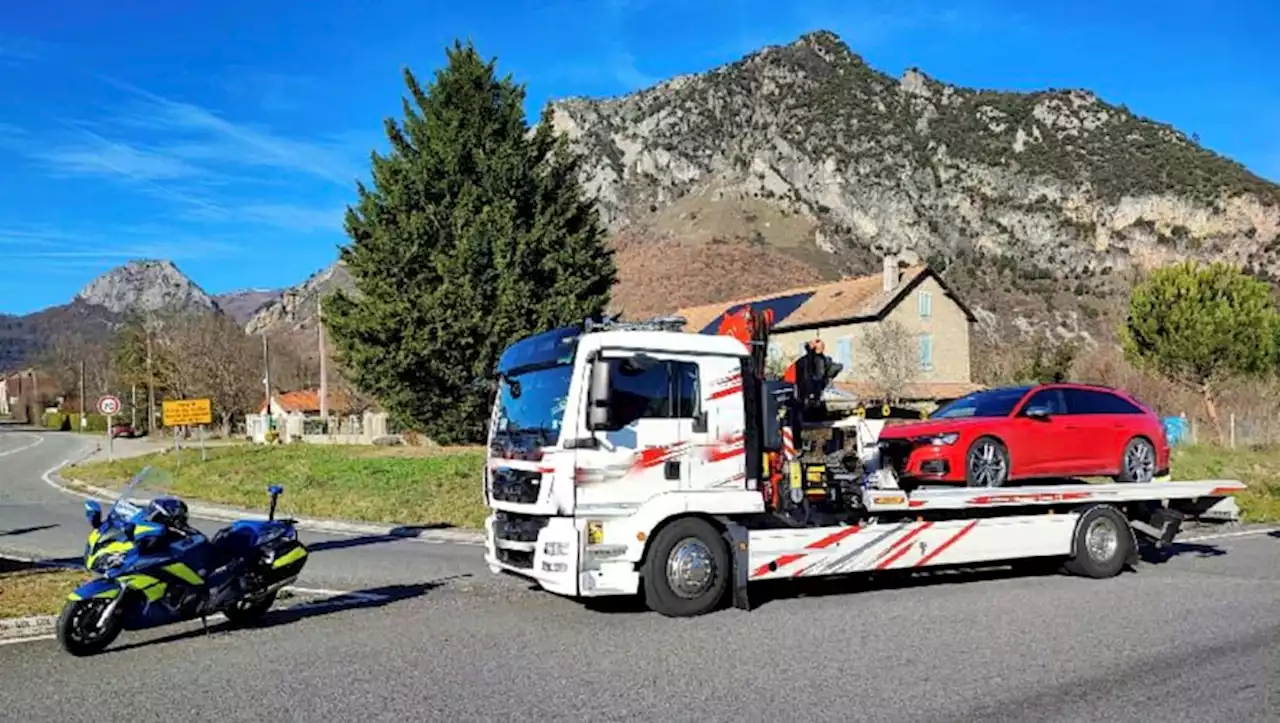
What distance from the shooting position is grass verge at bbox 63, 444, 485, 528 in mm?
20969

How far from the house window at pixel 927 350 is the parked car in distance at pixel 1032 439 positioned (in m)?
42.4

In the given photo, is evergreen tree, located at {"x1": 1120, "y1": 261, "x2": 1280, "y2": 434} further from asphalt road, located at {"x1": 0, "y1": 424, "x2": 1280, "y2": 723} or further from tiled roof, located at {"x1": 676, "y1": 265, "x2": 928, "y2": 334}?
asphalt road, located at {"x1": 0, "y1": 424, "x2": 1280, "y2": 723}

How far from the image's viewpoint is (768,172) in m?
121

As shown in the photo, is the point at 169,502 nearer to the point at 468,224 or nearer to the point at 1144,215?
the point at 468,224

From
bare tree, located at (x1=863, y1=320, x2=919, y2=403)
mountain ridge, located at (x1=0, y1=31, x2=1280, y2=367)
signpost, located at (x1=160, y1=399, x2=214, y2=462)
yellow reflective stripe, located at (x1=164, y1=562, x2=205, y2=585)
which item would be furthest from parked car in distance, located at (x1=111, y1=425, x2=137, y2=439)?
yellow reflective stripe, located at (x1=164, y1=562, x2=205, y2=585)

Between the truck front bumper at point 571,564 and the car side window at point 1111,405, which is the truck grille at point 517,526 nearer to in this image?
the truck front bumper at point 571,564

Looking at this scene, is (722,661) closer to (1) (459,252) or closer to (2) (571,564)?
(2) (571,564)

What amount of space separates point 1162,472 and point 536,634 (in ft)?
28.1

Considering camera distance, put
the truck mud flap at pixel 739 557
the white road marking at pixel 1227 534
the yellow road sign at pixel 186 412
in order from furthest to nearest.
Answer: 1. the yellow road sign at pixel 186 412
2. the white road marking at pixel 1227 534
3. the truck mud flap at pixel 739 557

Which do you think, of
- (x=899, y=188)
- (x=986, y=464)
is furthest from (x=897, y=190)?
(x=986, y=464)

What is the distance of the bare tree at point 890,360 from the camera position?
46.6 meters

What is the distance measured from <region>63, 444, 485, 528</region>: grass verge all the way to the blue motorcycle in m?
8.75

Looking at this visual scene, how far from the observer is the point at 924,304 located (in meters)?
55.6

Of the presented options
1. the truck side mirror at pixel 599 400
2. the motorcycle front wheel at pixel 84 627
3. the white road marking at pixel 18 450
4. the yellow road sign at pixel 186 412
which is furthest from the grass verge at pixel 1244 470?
the white road marking at pixel 18 450
